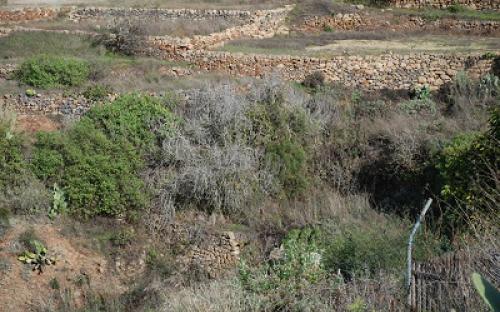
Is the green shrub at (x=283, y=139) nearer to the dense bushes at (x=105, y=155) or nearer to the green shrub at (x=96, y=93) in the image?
the dense bushes at (x=105, y=155)

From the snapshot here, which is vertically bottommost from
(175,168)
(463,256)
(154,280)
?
(154,280)

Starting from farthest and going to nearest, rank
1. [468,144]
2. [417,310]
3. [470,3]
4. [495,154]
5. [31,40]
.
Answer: [470,3] → [31,40] → [468,144] → [495,154] → [417,310]

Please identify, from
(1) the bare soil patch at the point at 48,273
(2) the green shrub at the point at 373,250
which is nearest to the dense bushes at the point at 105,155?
(1) the bare soil patch at the point at 48,273

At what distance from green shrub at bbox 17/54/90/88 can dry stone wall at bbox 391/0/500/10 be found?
15.3 m

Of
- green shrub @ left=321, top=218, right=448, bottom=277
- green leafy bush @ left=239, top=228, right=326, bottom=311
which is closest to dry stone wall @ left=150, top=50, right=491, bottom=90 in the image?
green shrub @ left=321, top=218, right=448, bottom=277

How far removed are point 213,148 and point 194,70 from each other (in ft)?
23.6

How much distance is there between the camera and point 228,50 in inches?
1006

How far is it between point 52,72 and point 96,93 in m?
2.47

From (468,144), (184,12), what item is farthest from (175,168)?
(184,12)

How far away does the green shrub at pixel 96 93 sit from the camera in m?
21.4

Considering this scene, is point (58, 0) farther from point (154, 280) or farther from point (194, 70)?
point (154, 280)

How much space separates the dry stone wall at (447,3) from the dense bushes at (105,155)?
16755 millimetres

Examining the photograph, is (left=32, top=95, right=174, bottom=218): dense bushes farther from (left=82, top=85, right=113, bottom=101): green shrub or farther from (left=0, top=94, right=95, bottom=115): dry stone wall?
(left=82, top=85, right=113, bottom=101): green shrub

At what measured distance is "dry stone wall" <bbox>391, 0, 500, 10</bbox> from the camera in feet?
101
